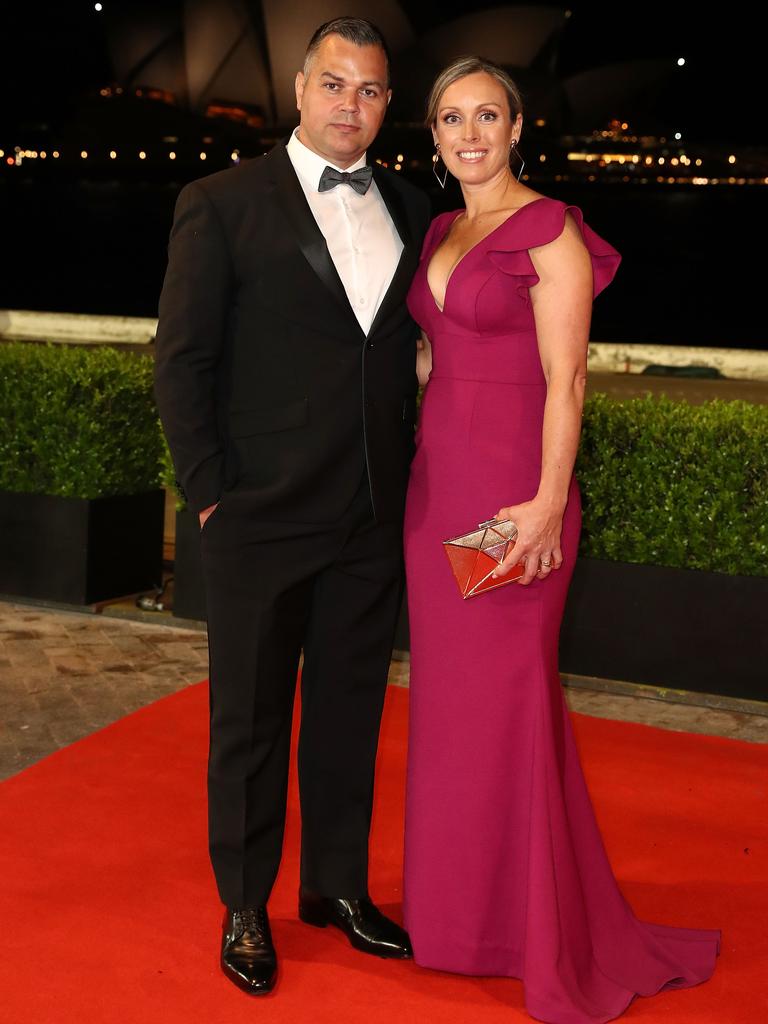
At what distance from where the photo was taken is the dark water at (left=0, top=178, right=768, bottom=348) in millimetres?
44062

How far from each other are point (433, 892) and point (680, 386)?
14.5m

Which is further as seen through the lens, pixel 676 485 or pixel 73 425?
pixel 73 425

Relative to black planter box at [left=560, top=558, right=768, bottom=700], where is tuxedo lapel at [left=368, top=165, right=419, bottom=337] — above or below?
above

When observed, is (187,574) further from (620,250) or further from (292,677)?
(620,250)

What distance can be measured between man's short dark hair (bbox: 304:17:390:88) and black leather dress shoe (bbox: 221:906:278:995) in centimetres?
198

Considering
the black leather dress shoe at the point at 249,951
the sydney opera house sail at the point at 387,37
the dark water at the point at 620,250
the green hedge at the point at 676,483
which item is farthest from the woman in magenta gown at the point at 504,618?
the sydney opera house sail at the point at 387,37

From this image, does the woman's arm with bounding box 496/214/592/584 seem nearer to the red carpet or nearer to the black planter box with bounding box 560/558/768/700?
the red carpet

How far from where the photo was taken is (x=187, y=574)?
6184 mm

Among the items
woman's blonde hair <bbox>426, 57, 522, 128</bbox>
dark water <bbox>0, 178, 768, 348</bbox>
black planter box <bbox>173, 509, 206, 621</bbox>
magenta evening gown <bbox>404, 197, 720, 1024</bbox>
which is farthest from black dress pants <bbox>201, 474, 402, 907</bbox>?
dark water <bbox>0, 178, 768, 348</bbox>

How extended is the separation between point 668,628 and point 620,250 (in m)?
51.3

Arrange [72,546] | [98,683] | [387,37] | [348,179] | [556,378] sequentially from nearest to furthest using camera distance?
[556,378] < [348,179] < [98,683] < [72,546] < [387,37]

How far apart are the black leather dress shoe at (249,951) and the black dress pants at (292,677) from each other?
0.13 feet

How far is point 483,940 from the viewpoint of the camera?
10.1 feet

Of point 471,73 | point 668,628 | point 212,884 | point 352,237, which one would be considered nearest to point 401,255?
point 352,237
